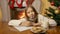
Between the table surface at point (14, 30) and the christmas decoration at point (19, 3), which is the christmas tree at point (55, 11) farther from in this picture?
the christmas decoration at point (19, 3)

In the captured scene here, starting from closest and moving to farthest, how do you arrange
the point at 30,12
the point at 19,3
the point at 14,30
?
the point at 14,30, the point at 30,12, the point at 19,3

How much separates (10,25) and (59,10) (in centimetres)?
47

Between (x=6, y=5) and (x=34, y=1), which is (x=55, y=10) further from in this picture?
(x=6, y=5)

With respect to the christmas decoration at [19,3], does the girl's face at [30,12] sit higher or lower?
lower

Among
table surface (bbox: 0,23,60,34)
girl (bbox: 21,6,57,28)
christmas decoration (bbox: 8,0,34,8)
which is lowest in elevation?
table surface (bbox: 0,23,60,34)

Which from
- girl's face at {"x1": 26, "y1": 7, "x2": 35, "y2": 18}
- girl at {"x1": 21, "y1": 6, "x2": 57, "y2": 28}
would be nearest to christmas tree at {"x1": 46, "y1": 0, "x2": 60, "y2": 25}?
girl at {"x1": 21, "y1": 6, "x2": 57, "y2": 28}

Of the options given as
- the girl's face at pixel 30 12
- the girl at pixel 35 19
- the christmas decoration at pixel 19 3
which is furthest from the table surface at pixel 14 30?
the christmas decoration at pixel 19 3

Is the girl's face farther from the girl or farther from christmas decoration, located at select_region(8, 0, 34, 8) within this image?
christmas decoration, located at select_region(8, 0, 34, 8)

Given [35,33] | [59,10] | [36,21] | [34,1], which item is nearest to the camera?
[35,33]

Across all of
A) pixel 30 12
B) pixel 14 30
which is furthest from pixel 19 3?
pixel 14 30

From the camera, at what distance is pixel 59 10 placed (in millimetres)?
→ 1369

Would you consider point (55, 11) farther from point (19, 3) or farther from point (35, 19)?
point (19, 3)

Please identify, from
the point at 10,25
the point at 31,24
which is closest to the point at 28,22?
the point at 31,24

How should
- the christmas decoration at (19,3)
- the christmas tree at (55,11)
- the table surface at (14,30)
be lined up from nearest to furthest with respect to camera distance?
the table surface at (14,30) → the christmas tree at (55,11) → the christmas decoration at (19,3)
